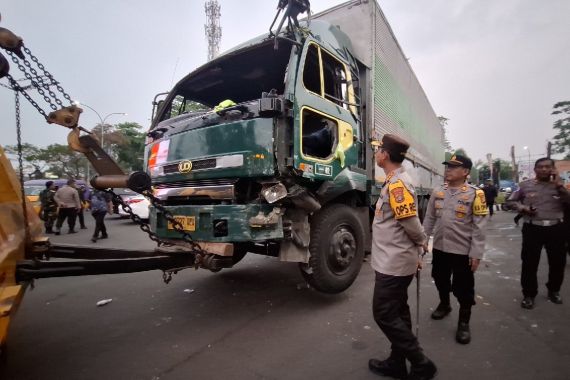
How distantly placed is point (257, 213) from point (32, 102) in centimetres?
187

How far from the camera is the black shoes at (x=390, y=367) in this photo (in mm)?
2203

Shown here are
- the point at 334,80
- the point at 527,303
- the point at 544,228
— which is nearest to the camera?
the point at 527,303

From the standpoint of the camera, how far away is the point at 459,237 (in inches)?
113

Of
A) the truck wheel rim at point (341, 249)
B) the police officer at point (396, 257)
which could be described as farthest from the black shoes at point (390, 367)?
the truck wheel rim at point (341, 249)

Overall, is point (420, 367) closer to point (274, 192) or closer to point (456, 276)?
point (456, 276)

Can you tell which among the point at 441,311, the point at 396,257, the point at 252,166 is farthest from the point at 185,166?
the point at 441,311

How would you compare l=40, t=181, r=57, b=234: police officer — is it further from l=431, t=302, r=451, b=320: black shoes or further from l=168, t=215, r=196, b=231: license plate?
l=431, t=302, r=451, b=320: black shoes

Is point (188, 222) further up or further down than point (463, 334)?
further up

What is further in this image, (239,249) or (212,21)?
(212,21)

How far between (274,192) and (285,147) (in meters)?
0.44

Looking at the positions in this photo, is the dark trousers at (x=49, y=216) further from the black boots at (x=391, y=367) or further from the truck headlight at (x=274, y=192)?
the black boots at (x=391, y=367)

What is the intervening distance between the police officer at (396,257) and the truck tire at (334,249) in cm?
114

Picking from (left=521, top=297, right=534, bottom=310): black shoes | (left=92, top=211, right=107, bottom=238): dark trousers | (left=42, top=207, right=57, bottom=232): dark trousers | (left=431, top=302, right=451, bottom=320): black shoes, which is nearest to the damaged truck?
(left=431, top=302, right=451, bottom=320): black shoes

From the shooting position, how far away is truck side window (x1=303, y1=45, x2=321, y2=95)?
3.42 m
